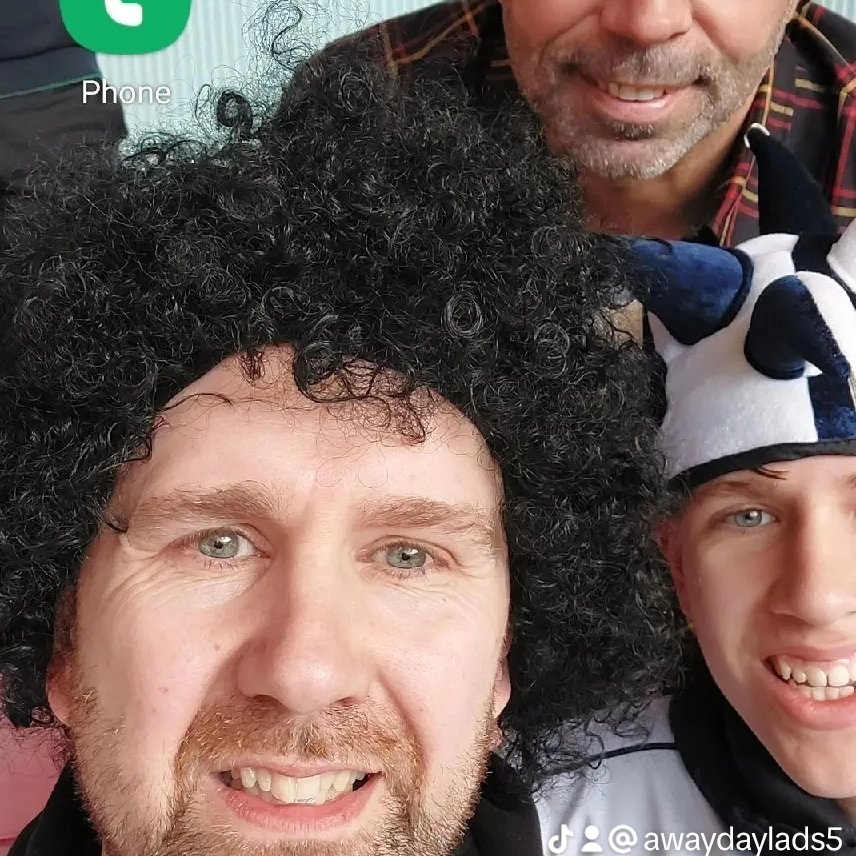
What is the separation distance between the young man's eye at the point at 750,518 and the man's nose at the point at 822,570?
2.2 inches

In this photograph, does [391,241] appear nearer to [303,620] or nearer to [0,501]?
[303,620]

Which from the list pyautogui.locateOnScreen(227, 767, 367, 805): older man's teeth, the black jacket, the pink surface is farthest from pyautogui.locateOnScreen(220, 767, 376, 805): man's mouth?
the black jacket

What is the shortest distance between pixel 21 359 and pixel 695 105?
1.27 meters

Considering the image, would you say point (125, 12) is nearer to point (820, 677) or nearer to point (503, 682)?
point (503, 682)

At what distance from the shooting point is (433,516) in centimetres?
112

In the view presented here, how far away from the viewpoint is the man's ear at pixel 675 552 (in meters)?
1.41

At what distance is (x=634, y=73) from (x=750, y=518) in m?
0.86

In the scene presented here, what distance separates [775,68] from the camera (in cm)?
200

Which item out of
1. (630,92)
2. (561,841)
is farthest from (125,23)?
(561,841)

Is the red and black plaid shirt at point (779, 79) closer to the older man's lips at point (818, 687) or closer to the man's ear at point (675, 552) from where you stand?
the man's ear at point (675, 552)

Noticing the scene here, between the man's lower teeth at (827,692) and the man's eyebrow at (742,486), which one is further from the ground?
the man's eyebrow at (742,486)

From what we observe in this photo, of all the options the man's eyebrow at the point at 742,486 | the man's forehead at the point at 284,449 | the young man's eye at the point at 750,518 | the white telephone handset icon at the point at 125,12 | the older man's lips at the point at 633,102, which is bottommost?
the young man's eye at the point at 750,518

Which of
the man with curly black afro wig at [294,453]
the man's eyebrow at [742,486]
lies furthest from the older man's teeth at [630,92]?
the man's eyebrow at [742,486]

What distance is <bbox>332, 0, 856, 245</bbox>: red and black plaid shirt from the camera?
6.18 ft
